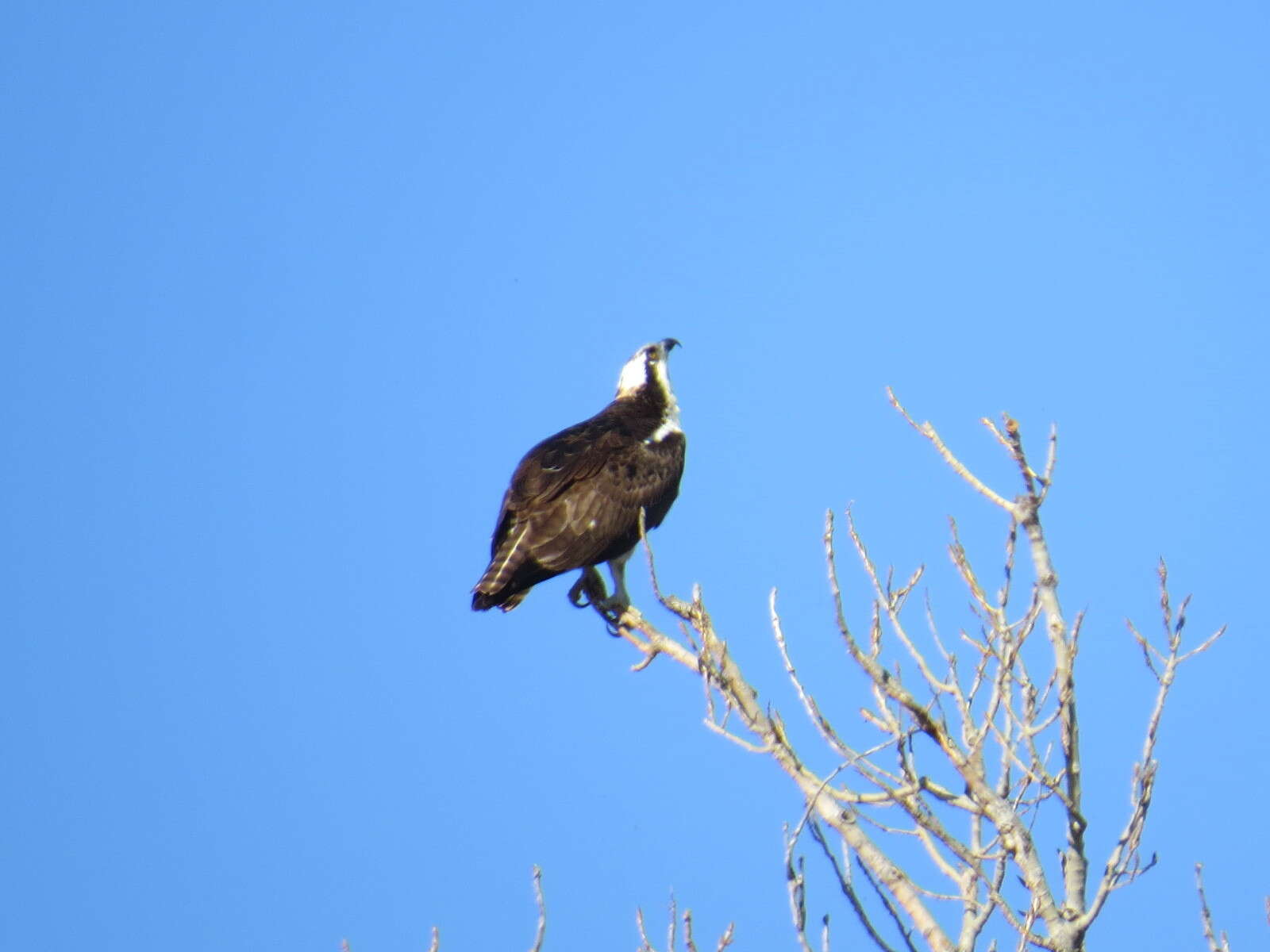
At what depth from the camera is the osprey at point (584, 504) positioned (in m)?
9.41

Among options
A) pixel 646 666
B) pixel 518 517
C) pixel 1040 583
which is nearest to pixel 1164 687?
pixel 1040 583

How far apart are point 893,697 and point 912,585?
50cm

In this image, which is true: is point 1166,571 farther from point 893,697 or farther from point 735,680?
point 735,680

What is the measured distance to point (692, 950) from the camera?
4781 mm

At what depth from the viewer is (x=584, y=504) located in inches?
383

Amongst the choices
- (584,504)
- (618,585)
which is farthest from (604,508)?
(618,585)

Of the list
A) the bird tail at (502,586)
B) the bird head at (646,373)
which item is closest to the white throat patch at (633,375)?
the bird head at (646,373)

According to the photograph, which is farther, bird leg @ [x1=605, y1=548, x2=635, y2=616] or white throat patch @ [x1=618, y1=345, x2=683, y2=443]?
white throat patch @ [x1=618, y1=345, x2=683, y2=443]

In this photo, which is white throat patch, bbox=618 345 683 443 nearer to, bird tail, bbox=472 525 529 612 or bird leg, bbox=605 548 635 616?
bird leg, bbox=605 548 635 616

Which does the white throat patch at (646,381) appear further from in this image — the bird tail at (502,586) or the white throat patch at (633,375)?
the bird tail at (502,586)

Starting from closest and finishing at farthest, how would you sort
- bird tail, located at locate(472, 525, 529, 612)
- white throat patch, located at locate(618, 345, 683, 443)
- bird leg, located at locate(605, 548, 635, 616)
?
bird tail, located at locate(472, 525, 529, 612) → bird leg, located at locate(605, 548, 635, 616) → white throat patch, located at locate(618, 345, 683, 443)

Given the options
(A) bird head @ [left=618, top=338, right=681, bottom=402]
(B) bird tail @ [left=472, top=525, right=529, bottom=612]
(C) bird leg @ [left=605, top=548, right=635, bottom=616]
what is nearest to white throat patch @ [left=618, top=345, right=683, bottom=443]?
(A) bird head @ [left=618, top=338, right=681, bottom=402]

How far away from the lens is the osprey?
9414 mm

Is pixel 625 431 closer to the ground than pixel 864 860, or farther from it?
farther from it
